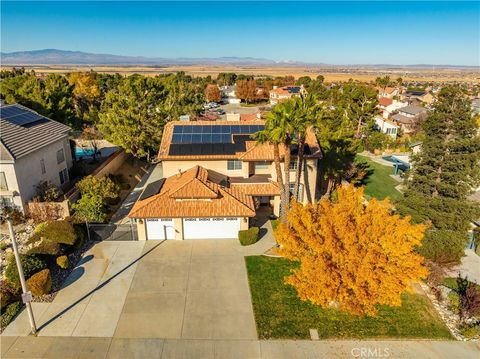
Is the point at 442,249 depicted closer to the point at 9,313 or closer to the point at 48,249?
the point at 48,249

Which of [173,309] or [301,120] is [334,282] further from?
[301,120]

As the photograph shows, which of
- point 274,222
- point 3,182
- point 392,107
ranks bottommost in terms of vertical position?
point 274,222

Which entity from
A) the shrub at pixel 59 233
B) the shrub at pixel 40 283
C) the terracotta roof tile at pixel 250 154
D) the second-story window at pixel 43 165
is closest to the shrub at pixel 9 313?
the shrub at pixel 40 283

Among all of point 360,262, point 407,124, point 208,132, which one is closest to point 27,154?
point 208,132

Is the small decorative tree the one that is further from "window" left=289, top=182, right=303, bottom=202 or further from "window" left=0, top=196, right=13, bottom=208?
"window" left=289, top=182, right=303, bottom=202

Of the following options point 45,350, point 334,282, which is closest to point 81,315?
point 45,350
